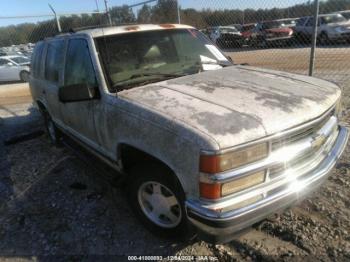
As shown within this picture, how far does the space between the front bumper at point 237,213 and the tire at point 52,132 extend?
3850mm

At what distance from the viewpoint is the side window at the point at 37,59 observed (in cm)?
545

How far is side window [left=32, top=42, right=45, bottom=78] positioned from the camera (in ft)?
17.9

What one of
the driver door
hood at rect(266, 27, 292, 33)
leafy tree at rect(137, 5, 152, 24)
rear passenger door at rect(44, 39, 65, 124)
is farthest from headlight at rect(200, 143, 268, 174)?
hood at rect(266, 27, 292, 33)

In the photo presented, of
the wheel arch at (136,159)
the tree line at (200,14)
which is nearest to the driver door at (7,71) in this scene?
the tree line at (200,14)

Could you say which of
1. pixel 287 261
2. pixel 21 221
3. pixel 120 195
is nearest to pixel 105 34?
pixel 120 195

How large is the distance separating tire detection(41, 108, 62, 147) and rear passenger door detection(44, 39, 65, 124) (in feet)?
1.45

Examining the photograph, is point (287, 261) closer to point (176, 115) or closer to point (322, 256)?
point (322, 256)

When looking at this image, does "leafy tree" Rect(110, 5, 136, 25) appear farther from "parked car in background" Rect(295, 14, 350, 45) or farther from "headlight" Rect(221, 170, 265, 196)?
"parked car in background" Rect(295, 14, 350, 45)

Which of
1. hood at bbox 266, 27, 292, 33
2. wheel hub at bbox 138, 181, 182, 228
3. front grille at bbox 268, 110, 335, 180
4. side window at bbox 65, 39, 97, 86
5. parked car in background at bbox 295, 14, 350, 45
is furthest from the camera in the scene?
hood at bbox 266, 27, 292, 33

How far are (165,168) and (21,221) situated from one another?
199cm

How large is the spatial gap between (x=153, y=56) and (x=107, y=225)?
1848mm

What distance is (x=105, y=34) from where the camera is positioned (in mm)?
3688

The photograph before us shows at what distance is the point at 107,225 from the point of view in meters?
3.56

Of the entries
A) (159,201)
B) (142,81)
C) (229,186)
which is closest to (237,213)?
(229,186)
